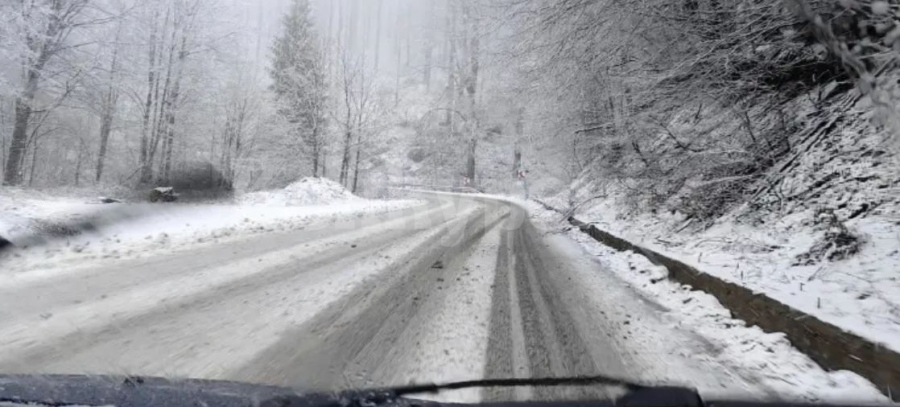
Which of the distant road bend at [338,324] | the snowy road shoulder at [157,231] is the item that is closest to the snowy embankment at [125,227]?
the snowy road shoulder at [157,231]

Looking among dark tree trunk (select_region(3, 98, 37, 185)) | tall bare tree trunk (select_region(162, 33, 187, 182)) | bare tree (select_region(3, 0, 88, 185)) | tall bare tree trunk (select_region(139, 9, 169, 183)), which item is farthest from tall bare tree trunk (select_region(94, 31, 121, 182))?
dark tree trunk (select_region(3, 98, 37, 185))

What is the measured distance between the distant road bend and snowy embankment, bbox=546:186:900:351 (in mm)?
844

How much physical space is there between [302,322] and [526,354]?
1786 mm

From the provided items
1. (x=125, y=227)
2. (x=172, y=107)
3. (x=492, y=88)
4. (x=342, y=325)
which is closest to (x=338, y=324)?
(x=342, y=325)

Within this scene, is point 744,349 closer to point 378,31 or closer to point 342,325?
point 342,325

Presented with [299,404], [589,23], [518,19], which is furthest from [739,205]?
[299,404]

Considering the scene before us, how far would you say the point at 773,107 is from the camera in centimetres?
707

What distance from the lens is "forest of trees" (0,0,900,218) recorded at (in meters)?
6.42

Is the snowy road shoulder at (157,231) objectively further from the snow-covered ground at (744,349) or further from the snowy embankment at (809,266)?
the snowy embankment at (809,266)

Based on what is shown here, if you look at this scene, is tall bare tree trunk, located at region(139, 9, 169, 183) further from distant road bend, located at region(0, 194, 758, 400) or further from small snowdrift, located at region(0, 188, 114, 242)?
distant road bend, located at region(0, 194, 758, 400)

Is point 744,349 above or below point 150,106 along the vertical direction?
below

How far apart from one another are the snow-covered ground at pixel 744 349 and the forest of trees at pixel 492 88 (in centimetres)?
160

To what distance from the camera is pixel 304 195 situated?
17469 mm

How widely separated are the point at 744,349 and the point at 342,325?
307 cm
